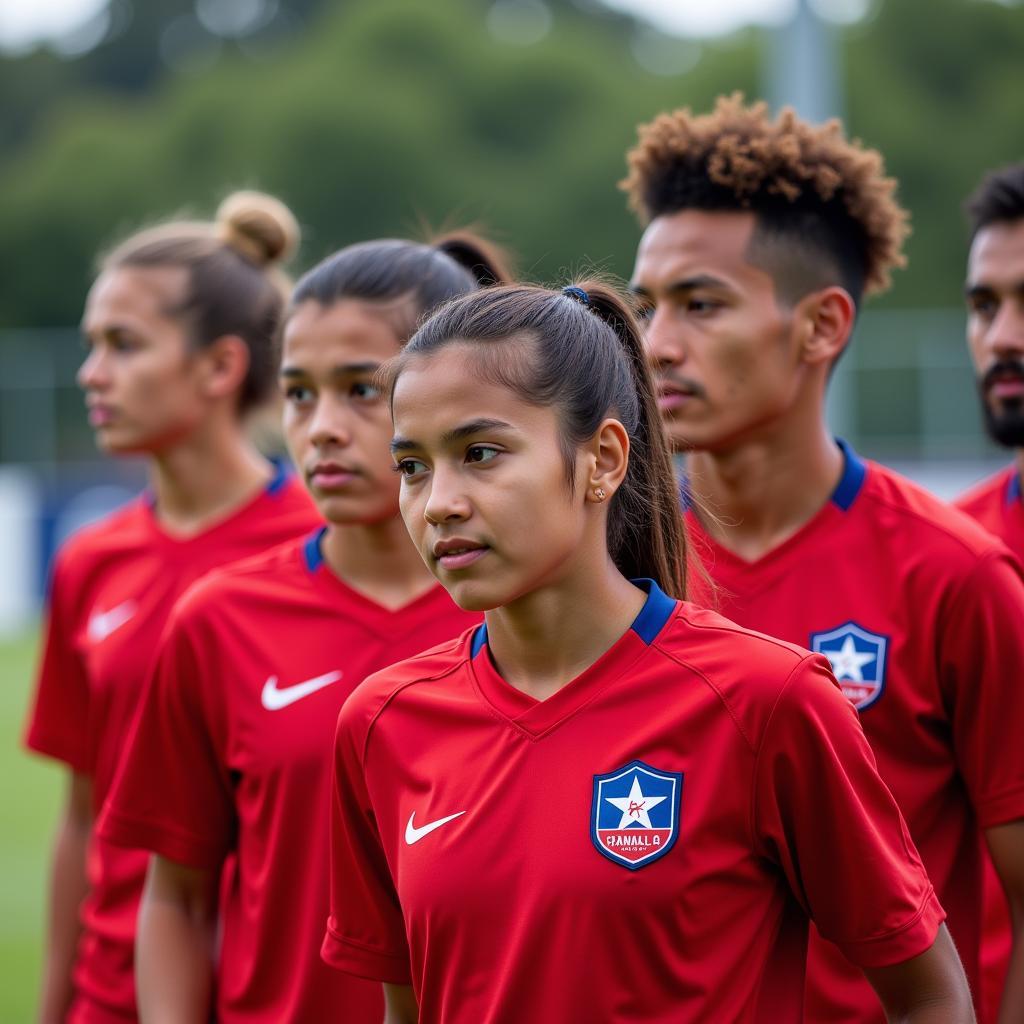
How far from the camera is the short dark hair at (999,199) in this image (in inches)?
161

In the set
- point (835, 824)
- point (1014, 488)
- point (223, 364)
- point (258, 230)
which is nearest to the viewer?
point (835, 824)

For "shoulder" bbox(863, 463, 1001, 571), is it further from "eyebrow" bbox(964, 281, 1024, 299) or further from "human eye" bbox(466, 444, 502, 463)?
"human eye" bbox(466, 444, 502, 463)

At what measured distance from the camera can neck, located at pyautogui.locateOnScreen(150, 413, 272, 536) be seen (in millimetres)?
4598

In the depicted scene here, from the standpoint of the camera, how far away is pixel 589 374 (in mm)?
2756

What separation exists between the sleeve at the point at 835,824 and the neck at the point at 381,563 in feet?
3.80

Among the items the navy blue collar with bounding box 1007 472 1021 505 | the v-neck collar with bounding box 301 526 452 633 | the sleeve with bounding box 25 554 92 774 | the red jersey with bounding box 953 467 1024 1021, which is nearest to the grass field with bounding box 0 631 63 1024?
the sleeve with bounding box 25 554 92 774

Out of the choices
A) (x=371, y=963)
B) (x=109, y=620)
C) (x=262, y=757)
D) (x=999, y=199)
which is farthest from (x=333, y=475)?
(x=999, y=199)

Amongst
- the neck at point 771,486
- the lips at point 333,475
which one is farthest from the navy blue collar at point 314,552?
the neck at point 771,486

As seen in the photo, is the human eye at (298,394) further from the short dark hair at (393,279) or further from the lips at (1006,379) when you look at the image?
the lips at (1006,379)

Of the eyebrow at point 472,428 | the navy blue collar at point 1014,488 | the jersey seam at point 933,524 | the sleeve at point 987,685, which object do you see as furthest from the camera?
the navy blue collar at point 1014,488

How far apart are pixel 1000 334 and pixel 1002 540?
0.48 m

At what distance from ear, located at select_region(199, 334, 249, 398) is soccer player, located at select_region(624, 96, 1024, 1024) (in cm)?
136

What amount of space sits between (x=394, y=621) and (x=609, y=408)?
87 cm

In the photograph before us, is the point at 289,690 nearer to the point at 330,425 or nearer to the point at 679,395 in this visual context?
the point at 330,425
